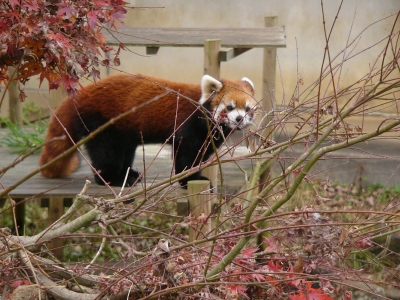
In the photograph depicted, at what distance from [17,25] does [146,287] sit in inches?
44.7

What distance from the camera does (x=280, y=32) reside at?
4969 mm

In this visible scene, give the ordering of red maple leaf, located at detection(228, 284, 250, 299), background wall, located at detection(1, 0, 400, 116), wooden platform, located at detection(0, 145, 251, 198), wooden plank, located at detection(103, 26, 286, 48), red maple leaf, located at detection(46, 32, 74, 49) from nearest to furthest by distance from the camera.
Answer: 1. red maple leaf, located at detection(46, 32, 74, 49)
2. red maple leaf, located at detection(228, 284, 250, 299)
3. wooden platform, located at detection(0, 145, 251, 198)
4. wooden plank, located at detection(103, 26, 286, 48)
5. background wall, located at detection(1, 0, 400, 116)

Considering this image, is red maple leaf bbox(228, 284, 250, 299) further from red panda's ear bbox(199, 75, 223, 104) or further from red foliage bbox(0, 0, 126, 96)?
red panda's ear bbox(199, 75, 223, 104)

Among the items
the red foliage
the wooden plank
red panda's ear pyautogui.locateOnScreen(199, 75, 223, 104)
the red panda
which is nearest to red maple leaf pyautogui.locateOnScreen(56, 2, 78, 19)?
the red foliage

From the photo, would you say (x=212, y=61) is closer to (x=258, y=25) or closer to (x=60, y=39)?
(x=60, y=39)

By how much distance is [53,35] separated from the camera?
227 centimetres

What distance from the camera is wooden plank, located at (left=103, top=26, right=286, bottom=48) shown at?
471cm

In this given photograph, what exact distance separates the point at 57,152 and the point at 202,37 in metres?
1.53

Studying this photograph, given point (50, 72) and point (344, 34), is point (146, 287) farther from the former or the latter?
point (344, 34)

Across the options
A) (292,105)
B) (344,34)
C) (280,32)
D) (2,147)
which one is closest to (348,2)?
(344,34)

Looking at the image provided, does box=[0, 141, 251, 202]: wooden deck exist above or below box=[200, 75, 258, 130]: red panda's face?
below

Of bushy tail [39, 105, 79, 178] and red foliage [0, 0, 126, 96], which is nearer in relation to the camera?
red foliage [0, 0, 126, 96]

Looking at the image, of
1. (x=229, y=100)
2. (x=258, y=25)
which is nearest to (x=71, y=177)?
(x=229, y=100)

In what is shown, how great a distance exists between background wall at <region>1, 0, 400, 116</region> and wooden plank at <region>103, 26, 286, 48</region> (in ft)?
13.0
